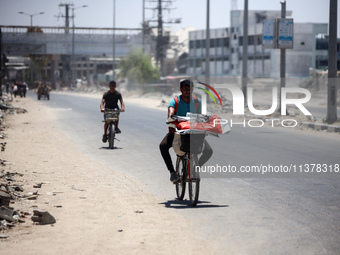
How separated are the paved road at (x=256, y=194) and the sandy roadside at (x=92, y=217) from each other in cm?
29

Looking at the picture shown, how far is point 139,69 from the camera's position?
86688 mm

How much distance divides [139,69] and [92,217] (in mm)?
79575

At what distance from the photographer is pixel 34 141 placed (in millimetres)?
18422

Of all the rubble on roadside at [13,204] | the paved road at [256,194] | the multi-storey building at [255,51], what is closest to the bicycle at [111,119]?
the paved road at [256,194]

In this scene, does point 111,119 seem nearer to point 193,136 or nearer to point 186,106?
point 186,106

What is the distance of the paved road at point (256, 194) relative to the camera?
6512mm

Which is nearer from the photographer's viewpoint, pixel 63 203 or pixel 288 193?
pixel 63 203

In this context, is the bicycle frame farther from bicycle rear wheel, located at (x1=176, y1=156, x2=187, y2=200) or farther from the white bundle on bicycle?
the white bundle on bicycle

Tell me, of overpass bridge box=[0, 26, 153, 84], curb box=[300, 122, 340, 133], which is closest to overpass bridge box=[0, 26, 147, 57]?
overpass bridge box=[0, 26, 153, 84]

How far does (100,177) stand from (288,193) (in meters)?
3.57

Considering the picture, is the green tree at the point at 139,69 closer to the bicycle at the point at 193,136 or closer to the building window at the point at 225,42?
the building window at the point at 225,42

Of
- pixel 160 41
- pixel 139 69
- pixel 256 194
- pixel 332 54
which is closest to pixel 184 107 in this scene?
pixel 256 194

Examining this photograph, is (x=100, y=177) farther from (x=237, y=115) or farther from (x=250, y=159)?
(x=237, y=115)


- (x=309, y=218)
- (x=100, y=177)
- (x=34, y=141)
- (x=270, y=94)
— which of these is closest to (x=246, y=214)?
(x=309, y=218)
